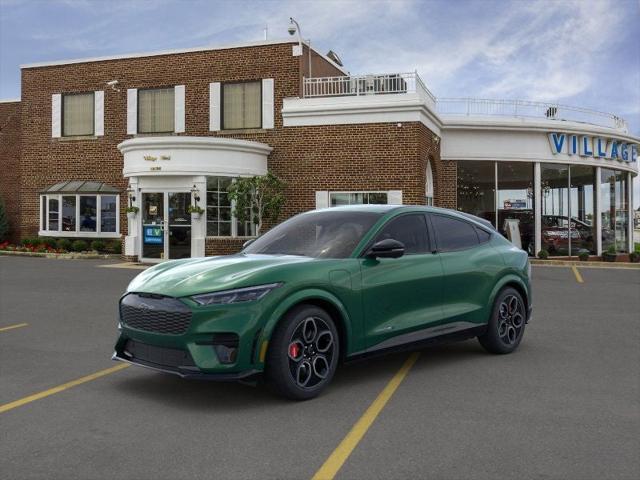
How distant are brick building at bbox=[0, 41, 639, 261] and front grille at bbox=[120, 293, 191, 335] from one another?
14.6 meters

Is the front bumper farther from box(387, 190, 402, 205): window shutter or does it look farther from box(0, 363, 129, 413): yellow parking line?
box(387, 190, 402, 205): window shutter

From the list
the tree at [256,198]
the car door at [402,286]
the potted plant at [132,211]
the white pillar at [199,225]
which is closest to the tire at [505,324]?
the car door at [402,286]

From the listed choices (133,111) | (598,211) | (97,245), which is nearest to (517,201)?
(598,211)

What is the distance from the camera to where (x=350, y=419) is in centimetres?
464

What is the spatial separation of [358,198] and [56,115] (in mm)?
12991

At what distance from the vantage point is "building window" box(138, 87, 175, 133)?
23703 mm

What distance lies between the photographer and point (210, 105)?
Result: 2300cm

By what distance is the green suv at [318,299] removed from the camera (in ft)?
15.7

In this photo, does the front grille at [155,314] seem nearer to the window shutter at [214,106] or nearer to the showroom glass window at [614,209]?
the window shutter at [214,106]

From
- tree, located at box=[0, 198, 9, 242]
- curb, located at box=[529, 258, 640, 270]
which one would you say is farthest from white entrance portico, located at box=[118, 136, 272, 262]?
curb, located at box=[529, 258, 640, 270]

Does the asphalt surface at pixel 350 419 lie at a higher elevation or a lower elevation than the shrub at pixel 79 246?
lower

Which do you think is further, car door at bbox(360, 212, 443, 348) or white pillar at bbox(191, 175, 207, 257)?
white pillar at bbox(191, 175, 207, 257)

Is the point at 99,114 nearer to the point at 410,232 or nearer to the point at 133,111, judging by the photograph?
the point at 133,111

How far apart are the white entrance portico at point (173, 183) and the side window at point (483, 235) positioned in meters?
13.6
